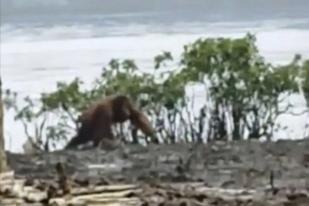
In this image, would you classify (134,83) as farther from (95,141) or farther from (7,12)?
(7,12)

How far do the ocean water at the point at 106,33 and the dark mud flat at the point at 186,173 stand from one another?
557 centimetres

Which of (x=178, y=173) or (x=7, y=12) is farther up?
(x=7, y=12)

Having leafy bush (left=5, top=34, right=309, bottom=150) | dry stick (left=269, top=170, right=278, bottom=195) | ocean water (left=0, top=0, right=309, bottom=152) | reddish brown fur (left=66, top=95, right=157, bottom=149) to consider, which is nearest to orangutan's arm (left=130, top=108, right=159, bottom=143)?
reddish brown fur (left=66, top=95, right=157, bottom=149)

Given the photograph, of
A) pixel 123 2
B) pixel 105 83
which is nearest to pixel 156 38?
pixel 123 2

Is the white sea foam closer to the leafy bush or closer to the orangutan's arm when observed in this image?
the leafy bush

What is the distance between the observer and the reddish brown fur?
1176 centimetres

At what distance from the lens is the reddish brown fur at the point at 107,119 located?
1176 centimetres

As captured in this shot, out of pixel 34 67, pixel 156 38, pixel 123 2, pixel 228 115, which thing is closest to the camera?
pixel 228 115

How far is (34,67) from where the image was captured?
21.6 m

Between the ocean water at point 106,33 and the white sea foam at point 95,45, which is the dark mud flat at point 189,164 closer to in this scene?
the ocean water at point 106,33

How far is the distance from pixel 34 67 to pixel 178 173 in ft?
46.5

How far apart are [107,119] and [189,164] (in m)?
3.97

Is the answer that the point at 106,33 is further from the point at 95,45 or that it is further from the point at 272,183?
the point at 272,183

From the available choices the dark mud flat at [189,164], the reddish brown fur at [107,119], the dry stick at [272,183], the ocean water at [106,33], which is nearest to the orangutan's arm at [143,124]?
the reddish brown fur at [107,119]
